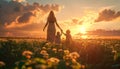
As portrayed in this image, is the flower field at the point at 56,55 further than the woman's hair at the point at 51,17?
No

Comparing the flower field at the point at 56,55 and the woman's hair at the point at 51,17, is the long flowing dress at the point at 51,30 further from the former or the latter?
the flower field at the point at 56,55

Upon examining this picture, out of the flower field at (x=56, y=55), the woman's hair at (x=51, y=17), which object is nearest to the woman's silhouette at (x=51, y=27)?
the woman's hair at (x=51, y=17)

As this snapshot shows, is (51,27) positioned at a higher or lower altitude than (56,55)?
higher

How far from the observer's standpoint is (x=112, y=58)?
69.7 ft

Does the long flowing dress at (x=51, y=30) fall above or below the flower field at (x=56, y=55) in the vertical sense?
above

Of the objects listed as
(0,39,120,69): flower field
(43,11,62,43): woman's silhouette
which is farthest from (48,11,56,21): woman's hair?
(0,39,120,69): flower field

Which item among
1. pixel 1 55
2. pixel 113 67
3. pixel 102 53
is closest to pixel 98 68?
pixel 113 67

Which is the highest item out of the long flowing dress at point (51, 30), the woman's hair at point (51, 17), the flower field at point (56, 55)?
the woman's hair at point (51, 17)

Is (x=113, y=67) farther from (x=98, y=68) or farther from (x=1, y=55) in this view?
(x=1, y=55)

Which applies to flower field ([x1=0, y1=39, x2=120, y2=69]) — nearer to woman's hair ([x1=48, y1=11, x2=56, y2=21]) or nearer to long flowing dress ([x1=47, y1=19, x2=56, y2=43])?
long flowing dress ([x1=47, y1=19, x2=56, y2=43])

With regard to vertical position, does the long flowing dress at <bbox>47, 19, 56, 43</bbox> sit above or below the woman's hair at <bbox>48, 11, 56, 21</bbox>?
below

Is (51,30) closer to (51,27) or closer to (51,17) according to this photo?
(51,27)

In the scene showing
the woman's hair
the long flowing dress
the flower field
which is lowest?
the flower field

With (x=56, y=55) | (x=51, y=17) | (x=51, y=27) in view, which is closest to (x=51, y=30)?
(x=51, y=27)
